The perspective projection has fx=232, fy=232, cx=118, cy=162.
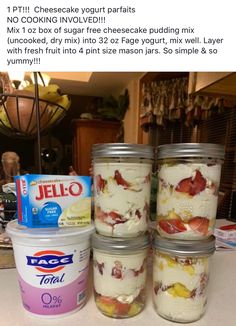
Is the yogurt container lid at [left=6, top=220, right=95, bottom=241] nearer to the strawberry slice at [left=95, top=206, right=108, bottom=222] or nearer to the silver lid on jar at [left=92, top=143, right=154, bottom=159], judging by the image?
the strawberry slice at [left=95, top=206, right=108, bottom=222]

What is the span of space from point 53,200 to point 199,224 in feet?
0.84

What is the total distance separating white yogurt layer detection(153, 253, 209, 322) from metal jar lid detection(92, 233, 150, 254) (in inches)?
1.9

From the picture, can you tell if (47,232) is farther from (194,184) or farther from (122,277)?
(194,184)

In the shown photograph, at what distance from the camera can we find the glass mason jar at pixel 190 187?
377mm

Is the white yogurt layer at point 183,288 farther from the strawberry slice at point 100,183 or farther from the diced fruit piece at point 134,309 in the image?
the strawberry slice at point 100,183

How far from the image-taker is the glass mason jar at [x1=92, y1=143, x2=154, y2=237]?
39 centimetres

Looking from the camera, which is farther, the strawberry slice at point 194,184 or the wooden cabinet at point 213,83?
the wooden cabinet at point 213,83

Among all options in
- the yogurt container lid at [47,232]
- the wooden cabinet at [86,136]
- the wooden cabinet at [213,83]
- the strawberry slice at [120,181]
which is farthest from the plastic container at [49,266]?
the wooden cabinet at [86,136]

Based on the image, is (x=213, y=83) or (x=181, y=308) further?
(x=213, y=83)

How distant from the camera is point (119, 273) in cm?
40

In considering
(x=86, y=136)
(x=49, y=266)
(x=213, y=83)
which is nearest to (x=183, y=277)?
(x=49, y=266)
